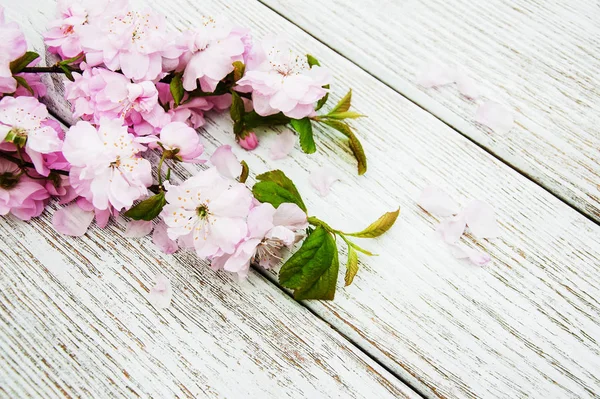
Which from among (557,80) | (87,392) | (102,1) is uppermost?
(557,80)

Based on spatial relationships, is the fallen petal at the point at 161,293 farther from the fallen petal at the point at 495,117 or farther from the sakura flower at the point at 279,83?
the fallen petal at the point at 495,117

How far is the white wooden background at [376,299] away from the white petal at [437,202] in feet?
0.04

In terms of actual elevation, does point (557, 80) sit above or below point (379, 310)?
above

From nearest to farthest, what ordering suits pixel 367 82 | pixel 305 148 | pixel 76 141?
pixel 76 141
pixel 305 148
pixel 367 82

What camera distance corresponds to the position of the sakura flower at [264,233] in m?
0.54

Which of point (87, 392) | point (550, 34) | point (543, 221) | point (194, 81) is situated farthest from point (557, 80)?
point (87, 392)

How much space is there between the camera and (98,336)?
0.56 metres

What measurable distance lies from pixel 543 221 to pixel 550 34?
316 millimetres

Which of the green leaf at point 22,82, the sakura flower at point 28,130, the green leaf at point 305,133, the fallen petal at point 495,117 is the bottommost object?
the sakura flower at point 28,130

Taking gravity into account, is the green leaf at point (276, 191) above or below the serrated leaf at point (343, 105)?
below

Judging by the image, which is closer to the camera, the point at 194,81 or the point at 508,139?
the point at 194,81

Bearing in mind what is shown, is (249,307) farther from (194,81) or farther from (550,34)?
(550,34)

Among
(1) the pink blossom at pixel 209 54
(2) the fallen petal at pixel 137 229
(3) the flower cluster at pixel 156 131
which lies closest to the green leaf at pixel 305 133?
(3) the flower cluster at pixel 156 131

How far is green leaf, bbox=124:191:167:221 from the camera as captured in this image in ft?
1.82
